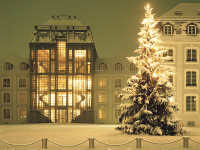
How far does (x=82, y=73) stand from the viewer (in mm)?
46844

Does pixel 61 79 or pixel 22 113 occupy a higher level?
pixel 61 79

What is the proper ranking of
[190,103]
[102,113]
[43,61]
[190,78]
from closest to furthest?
[190,103] → [190,78] → [43,61] → [102,113]

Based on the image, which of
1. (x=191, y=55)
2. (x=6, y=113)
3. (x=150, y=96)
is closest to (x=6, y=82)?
(x=6, y=113)

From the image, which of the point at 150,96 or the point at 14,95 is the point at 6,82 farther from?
the point at 150,96

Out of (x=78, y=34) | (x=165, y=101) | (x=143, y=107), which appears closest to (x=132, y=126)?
(x=143, y=107)

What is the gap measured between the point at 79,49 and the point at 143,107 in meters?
25.8

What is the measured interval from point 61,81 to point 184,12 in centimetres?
2056

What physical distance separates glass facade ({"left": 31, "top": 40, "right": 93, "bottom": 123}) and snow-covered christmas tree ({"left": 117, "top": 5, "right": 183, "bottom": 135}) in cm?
2278

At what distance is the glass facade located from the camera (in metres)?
46.1

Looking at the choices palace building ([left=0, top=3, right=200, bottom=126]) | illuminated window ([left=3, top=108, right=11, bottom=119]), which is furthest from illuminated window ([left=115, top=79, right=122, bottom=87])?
illuminated window ([left=3, top=108, right=11, bottom=119])

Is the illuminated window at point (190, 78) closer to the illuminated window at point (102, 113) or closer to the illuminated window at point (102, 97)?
the illuminated window at point (102, 97)

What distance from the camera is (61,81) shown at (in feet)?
153

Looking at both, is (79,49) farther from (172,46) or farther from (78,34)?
(172,46)

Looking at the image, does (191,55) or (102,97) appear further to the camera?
(102,97)
